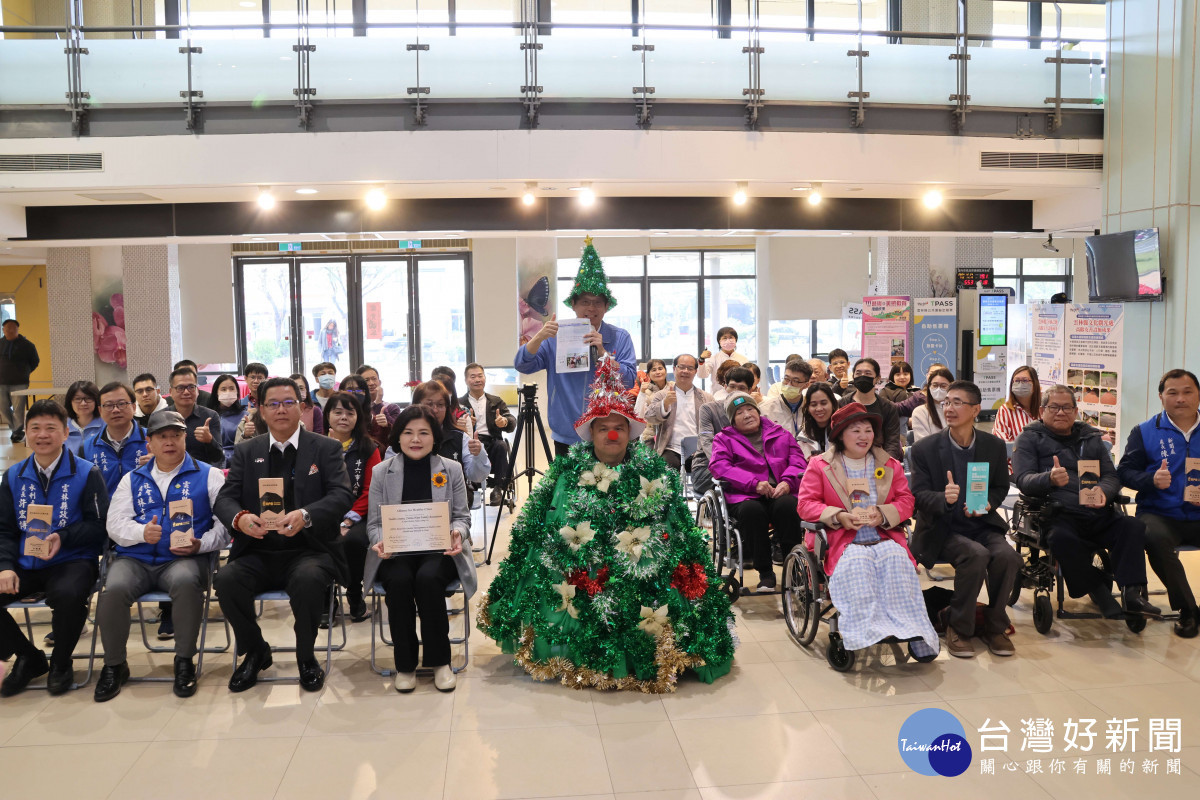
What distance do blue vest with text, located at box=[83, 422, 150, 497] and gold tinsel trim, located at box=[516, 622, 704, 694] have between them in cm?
257

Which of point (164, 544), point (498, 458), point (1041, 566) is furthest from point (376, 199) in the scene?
point (1041, 566)

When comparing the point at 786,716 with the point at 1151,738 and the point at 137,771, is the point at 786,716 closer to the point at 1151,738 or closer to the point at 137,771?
the point at 1151,738

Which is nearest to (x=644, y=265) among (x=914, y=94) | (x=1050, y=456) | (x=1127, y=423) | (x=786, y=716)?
(x=914, y=94)

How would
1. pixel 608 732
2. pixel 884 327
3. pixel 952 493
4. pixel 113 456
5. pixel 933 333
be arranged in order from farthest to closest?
pixel 933 333
pixel 884 327
pixel 113 456
pixel 952 493
pixel 608 732

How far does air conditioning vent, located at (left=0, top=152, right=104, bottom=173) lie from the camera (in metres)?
7.30

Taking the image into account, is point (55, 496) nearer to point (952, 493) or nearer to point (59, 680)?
point (59, 680)

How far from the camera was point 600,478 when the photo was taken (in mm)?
4016

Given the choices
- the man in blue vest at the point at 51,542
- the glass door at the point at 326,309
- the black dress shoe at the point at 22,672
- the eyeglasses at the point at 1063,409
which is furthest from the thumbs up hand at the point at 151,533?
the glass door at the point at 326,309

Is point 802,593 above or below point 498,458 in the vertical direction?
below

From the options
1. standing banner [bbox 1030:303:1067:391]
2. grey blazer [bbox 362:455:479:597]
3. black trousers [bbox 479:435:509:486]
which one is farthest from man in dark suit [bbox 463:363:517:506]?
standing banner [bbox 1030:303:1067:391]

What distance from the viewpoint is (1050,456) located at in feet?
15.5

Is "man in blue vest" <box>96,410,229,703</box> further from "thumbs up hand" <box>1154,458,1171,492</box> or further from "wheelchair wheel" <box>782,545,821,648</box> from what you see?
"thumbs up hand" <box>1154,458,1171,492</box>

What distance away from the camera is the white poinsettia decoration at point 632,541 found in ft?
12.8

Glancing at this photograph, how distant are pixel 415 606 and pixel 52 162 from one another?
19.0 ft
